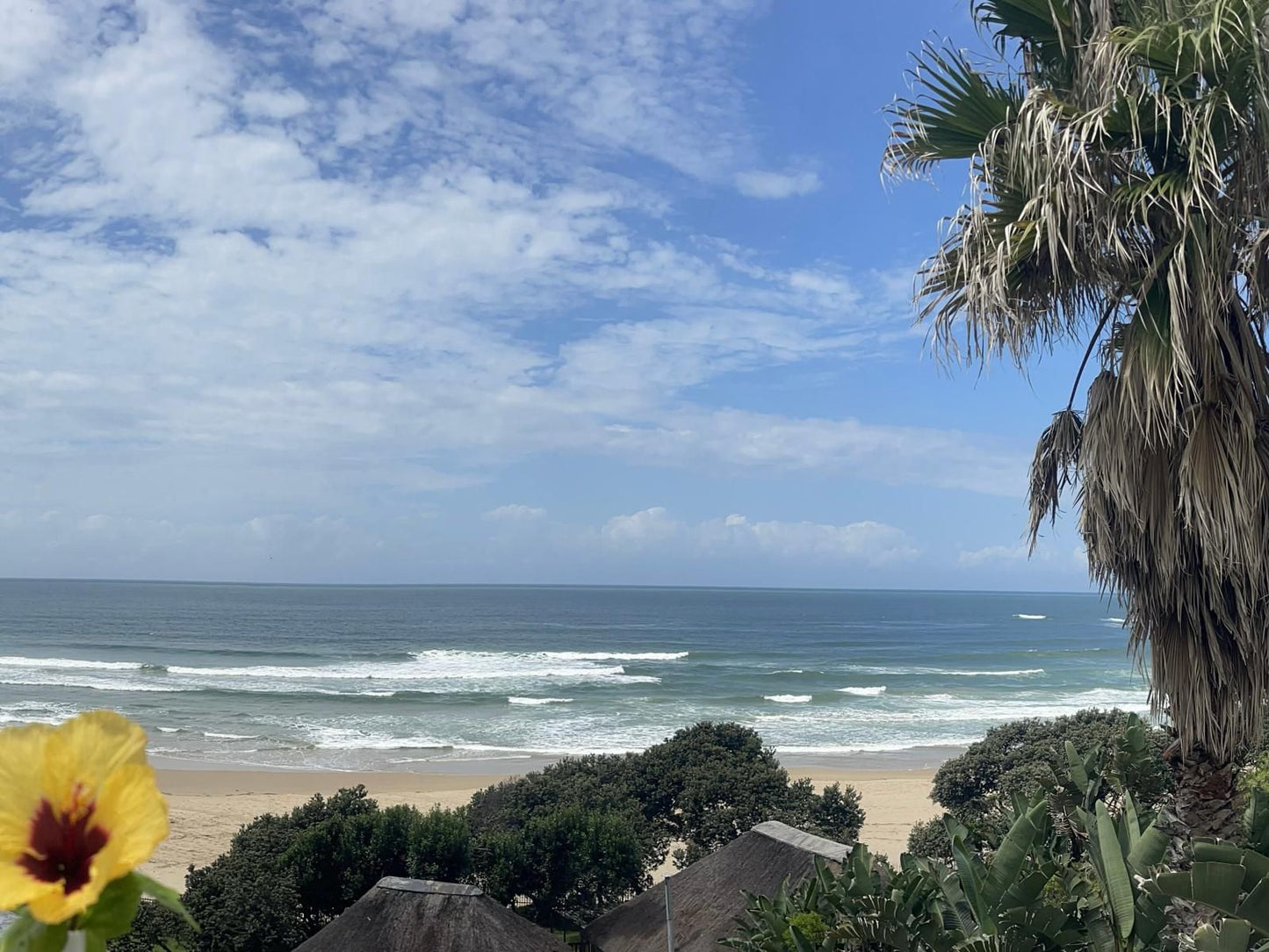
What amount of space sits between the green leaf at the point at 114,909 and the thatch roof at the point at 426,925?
8.23 m

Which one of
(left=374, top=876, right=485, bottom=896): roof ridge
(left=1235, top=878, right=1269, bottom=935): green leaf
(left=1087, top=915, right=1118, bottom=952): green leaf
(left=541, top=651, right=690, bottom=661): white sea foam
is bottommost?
(left=541, top=651, right=690, bottom=661): white sea foam

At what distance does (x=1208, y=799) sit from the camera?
491 cm

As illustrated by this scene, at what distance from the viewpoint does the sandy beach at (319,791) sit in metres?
17.9

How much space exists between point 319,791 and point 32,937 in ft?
81.9

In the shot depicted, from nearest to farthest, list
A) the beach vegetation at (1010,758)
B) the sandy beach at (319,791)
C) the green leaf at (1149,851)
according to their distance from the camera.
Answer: the green leaf at (1149,851), the beach vegetation at (1010,758), the sandy beach at (319,791)

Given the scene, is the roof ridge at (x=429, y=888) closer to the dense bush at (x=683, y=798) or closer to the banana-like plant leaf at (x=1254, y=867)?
the dense bush at (x=683, y=798)

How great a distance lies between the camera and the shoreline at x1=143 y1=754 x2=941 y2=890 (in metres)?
18.1

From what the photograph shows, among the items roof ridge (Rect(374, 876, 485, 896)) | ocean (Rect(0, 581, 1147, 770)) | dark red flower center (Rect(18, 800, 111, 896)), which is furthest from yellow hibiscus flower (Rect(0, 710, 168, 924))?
ocean (Rect(0, 581, 1147, 770))

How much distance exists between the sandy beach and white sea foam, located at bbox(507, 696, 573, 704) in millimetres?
11348

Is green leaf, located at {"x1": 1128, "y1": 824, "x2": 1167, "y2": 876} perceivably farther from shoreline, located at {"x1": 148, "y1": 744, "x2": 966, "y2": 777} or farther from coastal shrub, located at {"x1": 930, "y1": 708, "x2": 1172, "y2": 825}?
shoreline, located at {"x1": 148, "y1": 744, "x2": 966, "y2": 777}

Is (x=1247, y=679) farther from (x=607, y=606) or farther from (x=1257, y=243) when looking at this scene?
(x=607, y=606)

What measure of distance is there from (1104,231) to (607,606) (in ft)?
352

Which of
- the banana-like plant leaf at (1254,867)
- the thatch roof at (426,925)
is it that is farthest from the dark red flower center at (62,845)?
the thatch roof at (426,925)

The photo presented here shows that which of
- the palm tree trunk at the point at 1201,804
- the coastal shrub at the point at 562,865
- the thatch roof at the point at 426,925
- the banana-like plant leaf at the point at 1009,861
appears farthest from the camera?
the coastal shrub at the point at 562,865
